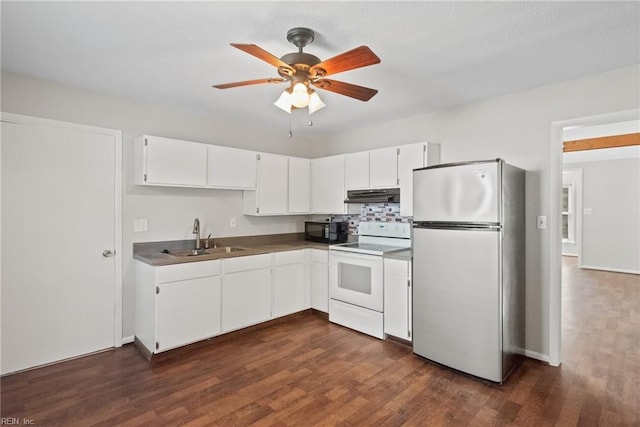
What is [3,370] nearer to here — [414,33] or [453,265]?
[453,265]

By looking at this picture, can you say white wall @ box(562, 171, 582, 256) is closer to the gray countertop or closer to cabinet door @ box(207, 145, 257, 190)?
the gray countertop

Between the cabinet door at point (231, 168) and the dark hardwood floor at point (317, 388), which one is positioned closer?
the dark hardwood floor at point (317, 388)

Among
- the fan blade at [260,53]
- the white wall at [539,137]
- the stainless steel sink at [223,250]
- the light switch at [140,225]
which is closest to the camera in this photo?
the fan blade at [260,53]

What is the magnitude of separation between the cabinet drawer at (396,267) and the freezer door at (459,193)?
1.62 feet

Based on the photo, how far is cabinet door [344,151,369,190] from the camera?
3906mm

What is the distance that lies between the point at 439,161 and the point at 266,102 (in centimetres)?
193

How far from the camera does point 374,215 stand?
419 cm

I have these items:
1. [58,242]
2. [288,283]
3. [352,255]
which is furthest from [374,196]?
[58,242]

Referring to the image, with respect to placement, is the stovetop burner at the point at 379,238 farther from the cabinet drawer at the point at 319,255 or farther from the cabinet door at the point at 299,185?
the cabinet door at the point at 299,185

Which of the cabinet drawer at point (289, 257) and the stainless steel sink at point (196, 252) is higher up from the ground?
the stainless steel sink at point (196, 252)

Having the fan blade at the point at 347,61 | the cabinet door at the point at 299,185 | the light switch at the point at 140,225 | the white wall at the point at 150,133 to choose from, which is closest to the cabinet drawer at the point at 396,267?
the cabinet door at the point at 299,185

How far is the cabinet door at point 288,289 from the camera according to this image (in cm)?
377

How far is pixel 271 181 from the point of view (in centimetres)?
→ 404

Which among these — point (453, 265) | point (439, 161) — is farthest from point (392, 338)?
point (439, 161)
